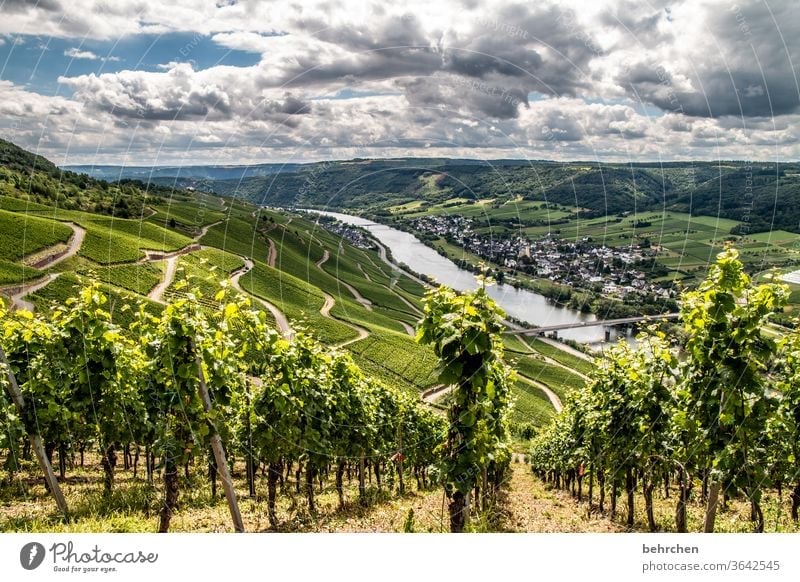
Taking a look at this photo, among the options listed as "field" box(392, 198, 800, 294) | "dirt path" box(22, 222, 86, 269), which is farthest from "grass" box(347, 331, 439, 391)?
"dirt path" box(22, 222, 86, 269)

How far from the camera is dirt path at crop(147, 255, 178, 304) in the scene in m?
63.7

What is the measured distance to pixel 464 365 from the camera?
8578 millimetres

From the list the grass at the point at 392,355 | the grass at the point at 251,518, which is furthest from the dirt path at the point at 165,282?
the grass at the point at 251,518

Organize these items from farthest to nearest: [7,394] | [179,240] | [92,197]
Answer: [92,197] < [179,240] < [7,394]

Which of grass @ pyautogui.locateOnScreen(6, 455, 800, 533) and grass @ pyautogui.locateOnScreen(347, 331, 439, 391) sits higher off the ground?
grass @ pyautogui.locateOnScreen(6, 455, 800, 533)

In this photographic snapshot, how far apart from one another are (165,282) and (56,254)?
1554 centimetres

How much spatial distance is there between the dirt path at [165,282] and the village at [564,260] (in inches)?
2029

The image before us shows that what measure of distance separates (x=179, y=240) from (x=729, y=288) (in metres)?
75.7

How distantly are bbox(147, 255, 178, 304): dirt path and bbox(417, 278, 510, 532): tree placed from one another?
192 feet

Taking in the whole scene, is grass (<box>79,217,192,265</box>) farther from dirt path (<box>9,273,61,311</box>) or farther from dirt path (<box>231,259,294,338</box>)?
dirt path (<box>231,259,294,338</box>)

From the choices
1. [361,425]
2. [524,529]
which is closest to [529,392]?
[361,425]

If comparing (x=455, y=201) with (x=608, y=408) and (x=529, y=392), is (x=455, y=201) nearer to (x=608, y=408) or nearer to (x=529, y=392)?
(x=608, y=408)

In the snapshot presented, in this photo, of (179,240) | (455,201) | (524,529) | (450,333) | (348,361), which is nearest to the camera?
(450,333)

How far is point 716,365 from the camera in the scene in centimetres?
883
